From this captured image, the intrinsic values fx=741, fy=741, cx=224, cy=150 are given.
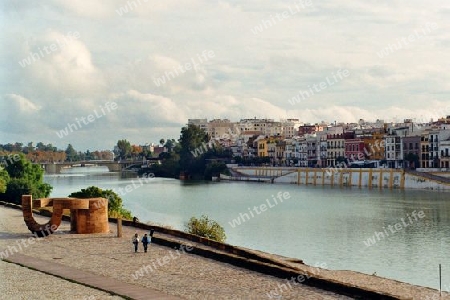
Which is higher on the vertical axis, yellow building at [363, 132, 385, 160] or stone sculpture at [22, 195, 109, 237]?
yellow building at [363, 132, 385, 160]

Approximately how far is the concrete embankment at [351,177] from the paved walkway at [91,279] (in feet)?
174

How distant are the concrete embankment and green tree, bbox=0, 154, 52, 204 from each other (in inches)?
1408

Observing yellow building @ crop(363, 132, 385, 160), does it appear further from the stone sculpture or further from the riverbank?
the riverbank

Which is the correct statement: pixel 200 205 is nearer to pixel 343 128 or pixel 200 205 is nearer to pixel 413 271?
pixel 413 271


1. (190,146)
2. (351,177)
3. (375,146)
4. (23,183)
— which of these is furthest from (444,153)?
(190,146)

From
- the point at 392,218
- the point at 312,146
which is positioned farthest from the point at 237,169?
the point at 392,218

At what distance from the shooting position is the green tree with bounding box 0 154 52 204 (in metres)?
45.6

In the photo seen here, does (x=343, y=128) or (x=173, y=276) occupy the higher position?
(x=343, y=128)

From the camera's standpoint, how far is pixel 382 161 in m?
86.6

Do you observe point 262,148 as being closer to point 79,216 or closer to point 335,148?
point 335,148

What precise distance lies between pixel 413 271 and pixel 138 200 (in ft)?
121

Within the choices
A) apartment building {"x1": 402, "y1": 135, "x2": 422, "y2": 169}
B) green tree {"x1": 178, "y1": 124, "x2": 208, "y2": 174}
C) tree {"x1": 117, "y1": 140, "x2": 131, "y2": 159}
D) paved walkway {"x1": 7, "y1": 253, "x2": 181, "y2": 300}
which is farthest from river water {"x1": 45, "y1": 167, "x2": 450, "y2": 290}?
tree {"x1": 117, "y1": 140, "x2": 131, "y2": 159}

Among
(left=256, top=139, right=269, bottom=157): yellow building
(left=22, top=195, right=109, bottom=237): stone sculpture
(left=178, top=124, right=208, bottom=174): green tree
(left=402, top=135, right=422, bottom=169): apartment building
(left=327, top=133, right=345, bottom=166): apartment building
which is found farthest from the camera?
(left=256, top=139, right=269, bottom=157): yellow building

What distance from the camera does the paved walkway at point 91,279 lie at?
14805 millimetres
